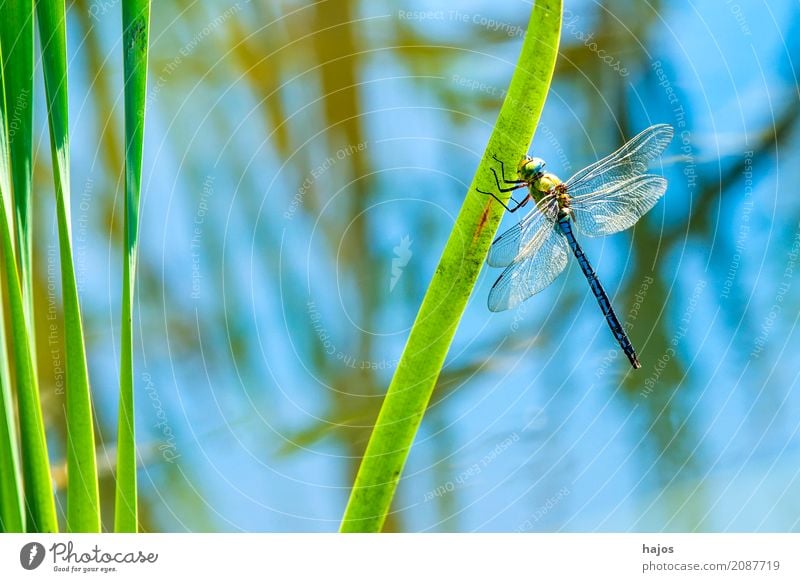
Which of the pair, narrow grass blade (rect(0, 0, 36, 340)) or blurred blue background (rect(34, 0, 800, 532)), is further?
blurred blue background (rect(34, 0, 800, 532))

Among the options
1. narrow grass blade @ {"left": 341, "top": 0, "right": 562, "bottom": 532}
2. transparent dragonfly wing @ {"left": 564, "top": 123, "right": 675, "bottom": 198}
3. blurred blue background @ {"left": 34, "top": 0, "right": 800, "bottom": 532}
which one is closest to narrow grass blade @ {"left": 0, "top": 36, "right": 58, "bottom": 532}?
narrow grass blade @ {"left": 341, "top": 0, "right": 562, "bottom": 532}

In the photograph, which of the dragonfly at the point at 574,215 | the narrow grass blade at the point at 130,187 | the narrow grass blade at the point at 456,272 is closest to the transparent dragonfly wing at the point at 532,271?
the dragonfly at the point at 574,215

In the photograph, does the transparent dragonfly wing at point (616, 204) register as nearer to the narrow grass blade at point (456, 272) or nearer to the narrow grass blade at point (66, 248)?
the narrow grass blade at point (456, 272)

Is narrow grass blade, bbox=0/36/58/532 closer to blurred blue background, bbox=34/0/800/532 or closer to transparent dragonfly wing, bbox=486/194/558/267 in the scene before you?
blurred blue background, bbox=34/0/800/532

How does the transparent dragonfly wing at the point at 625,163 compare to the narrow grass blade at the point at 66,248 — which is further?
the transparent dragonfly wing at the point at 625,163

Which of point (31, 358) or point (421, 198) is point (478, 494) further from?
point (31, 358)

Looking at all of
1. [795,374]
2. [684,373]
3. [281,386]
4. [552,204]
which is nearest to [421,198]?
[552,204]
